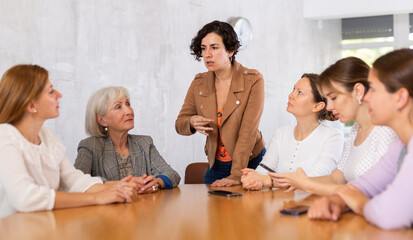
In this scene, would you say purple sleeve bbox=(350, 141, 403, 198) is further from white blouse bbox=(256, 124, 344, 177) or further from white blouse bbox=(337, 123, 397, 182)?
white blouse bbox=(256, 124, 344, 177)

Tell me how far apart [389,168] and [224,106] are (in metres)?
1.63

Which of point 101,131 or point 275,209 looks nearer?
point 275,209

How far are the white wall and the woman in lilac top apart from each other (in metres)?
2.23

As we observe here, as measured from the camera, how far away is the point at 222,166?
3.32m

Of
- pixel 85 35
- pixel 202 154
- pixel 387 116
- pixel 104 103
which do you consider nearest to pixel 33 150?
pixel 104 103

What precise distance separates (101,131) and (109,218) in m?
1.22

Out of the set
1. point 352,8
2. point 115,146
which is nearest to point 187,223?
point 115,146

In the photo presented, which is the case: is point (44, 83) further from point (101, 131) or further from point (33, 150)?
point (101, 131)

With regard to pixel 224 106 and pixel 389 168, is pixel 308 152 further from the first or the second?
pixel 389 168

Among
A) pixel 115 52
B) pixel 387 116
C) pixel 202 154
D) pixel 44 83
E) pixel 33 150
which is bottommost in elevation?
pixel 202 154

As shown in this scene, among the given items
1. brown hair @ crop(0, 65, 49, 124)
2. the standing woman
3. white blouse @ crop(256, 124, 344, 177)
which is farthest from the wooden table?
the standing woman

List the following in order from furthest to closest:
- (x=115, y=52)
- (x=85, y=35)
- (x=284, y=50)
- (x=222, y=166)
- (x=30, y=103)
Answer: (x=284, y=50) < (x=115, y=52) < (x=85, y=35) < (x=222, y=166) < (x=30, y=103)

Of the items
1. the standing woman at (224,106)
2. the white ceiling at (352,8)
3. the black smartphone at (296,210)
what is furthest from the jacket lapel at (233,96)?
the white ceiling at (352,8)

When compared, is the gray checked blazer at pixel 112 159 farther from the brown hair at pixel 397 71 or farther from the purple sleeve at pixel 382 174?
the brown hair at pixel 397 71
